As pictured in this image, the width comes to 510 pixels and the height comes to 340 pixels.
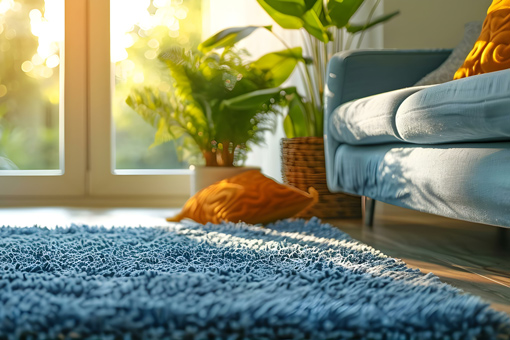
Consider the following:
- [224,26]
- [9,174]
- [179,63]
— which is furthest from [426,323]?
[9,174]

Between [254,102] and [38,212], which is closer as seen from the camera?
[254,102]

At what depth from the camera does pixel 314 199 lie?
1.80m

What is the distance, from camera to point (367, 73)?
1.82 m

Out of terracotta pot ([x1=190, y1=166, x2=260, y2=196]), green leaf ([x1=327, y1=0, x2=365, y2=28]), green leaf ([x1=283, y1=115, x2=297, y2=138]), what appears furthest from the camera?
green leaf ([x1=283, y1=115, x2=297, y2=138])

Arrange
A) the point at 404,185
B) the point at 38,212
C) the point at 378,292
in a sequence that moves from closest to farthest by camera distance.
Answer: the point at 378,292
the point at 404,185
the point at 38,212

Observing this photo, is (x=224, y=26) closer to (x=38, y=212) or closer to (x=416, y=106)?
(x=38, y=212)

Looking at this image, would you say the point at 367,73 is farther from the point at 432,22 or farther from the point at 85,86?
the point at 85,86

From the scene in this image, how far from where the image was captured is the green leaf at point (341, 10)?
6.45ft

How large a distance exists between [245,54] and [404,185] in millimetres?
1291

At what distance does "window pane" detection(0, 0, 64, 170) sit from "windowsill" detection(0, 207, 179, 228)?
0.43m

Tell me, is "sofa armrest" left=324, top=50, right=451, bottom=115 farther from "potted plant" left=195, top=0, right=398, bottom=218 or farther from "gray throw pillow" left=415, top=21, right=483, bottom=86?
"potted plant" left=195, top=0, right=398, bottom=218

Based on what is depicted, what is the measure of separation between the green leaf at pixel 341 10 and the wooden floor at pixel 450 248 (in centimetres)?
74

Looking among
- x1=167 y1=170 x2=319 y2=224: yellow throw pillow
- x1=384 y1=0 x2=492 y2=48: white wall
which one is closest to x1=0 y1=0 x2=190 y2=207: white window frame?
x1=167 y1=170 x2=319 y2=224: yellow throw pillow

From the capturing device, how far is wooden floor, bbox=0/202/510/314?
1019mm
